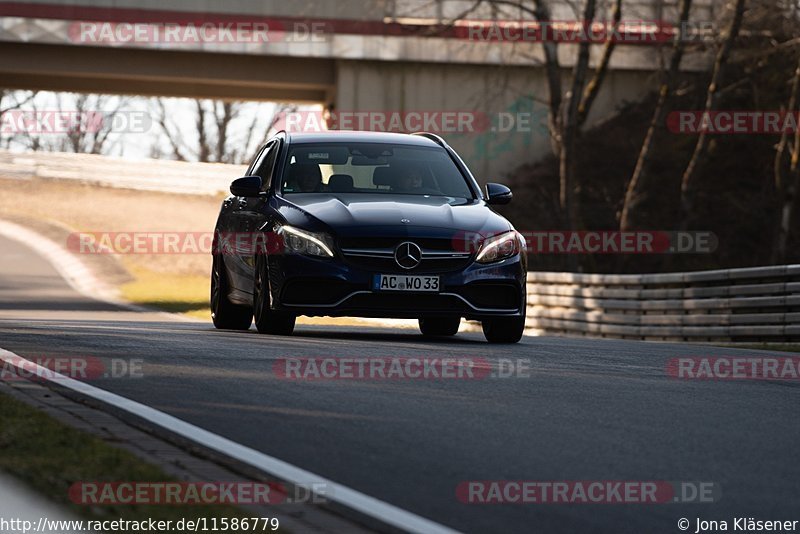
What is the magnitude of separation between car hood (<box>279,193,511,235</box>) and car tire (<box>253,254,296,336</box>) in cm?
49

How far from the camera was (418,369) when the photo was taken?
10.4m

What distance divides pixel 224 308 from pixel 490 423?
731 centimetres

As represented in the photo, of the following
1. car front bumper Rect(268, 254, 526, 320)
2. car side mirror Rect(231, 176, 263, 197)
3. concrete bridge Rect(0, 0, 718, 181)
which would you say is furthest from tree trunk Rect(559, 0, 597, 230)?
car front bumper Rect(268, 254, 526, 320)

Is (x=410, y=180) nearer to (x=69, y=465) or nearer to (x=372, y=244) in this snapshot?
(x=372, y=244)

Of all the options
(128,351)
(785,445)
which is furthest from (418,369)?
(785,445)

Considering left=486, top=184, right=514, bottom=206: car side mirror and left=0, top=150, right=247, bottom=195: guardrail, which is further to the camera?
left=0, top=150, right=247, bottom=195: guardrail

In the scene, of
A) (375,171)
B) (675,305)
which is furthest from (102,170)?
(375,171)

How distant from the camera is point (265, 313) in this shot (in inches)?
513

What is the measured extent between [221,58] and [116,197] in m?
13.0

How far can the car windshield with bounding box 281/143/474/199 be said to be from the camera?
13898mm

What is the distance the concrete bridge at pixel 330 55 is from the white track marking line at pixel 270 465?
33442 millimetres

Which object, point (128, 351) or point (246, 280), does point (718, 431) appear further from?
point (246, 280)

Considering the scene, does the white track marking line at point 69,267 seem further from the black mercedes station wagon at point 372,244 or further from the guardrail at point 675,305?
the black mercedes station wagon at point 372,244

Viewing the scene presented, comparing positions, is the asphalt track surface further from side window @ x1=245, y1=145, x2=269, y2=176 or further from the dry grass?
the dry grass
